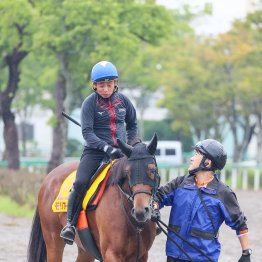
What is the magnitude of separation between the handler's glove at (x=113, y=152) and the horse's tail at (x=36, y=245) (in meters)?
2.00

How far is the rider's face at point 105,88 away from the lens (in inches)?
293

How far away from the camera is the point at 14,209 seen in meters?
18.5

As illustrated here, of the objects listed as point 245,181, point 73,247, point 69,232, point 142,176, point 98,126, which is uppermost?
point 98,126

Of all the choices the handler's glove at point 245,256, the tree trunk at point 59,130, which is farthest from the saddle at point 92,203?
the tree trunk at point 59,130

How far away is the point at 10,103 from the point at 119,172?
21841mm

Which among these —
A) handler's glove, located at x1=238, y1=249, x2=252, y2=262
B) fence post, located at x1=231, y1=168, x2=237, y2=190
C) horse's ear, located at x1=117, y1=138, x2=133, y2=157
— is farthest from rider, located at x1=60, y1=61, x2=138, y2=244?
fence post, located at x1=231, y1=168, x2=237, y2=190

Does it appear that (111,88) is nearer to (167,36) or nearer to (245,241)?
(245,241)

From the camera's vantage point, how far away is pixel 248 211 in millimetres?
20406

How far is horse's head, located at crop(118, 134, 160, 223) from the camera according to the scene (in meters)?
6.35

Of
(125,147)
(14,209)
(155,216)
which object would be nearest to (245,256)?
(155,216)

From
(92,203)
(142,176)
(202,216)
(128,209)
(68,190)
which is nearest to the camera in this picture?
(202,216)

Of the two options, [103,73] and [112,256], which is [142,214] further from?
[103,73]

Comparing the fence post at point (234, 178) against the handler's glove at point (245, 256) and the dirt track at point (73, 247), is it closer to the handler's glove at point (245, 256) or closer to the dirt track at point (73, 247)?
the dirt track at point (73, 247)

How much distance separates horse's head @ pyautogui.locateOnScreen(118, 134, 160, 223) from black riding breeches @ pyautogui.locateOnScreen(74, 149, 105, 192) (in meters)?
0.85
